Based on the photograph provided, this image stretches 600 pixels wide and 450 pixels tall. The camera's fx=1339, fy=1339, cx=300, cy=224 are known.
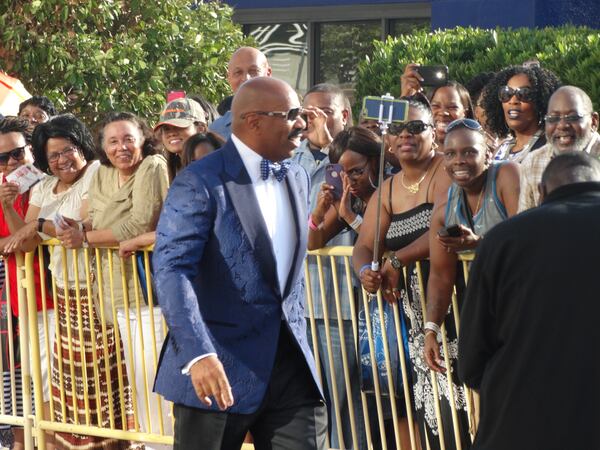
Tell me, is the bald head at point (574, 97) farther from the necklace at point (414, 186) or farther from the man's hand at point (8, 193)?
the man's hand at point (8, 193)

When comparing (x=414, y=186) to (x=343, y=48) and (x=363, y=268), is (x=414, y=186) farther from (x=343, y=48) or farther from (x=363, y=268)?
(x=343, y=48)

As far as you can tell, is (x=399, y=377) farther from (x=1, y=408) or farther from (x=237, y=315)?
(x=1, y=408)

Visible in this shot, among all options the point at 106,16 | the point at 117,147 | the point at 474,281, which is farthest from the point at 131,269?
the point at 106,16

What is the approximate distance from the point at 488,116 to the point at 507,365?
167 inches

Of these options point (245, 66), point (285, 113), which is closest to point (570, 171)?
point (285, 113)

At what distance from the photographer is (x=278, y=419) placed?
5.54 meters

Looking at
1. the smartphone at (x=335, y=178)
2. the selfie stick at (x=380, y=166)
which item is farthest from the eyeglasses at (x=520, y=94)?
the selfie stick at (x=380, y=166)

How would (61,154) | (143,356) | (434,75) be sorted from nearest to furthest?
(143,356)
(61,154)
(434,75)

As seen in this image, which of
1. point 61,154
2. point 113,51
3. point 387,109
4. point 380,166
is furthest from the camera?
point 113,51

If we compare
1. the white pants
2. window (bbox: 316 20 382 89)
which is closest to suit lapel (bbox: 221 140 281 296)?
the white pants

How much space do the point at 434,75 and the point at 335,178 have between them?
4.94ft

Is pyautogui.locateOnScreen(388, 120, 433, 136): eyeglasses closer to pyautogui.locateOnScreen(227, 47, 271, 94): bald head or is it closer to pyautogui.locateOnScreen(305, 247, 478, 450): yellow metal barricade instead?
pyautogui.locateOnScreen(305, 247, 478, 450): yellow metal barricade

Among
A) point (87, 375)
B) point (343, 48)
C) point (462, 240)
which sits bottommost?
point (87, 375)

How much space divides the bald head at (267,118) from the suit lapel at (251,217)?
150mm
